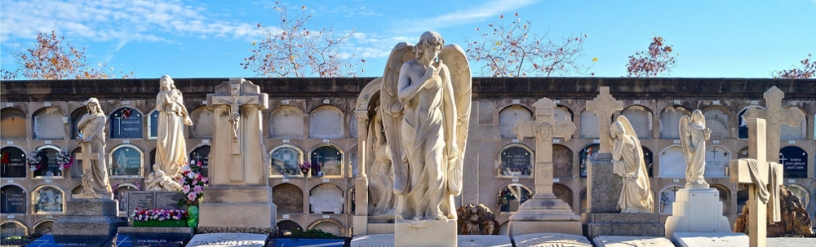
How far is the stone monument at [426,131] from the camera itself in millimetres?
6125

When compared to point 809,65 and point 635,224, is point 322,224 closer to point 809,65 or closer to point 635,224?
point 635,224

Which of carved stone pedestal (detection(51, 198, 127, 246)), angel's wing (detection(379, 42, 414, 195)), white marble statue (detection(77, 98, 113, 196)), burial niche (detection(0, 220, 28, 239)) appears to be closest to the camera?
angel's wing (detection(379, 42, 414, 195))

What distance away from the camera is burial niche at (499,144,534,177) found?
13898 millimetres

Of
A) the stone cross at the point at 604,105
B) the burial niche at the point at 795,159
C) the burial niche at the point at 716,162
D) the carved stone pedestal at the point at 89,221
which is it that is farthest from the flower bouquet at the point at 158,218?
the burial niche at the point at 795,159

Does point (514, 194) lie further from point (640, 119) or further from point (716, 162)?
point (716, 162)

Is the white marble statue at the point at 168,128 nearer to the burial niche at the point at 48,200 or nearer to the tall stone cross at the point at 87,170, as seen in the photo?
the tall stone cross at the point at 87,170

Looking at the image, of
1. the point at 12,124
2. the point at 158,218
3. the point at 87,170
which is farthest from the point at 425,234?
the point at 12,124

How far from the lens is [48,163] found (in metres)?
14.0

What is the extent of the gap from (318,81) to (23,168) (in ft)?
19.1

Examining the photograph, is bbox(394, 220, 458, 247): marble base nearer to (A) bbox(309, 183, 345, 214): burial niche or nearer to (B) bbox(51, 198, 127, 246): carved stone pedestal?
(B) bbox(51, 198, 127, 246): carved stone pedestal

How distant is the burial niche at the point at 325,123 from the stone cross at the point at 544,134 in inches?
186

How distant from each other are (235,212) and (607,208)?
461cm

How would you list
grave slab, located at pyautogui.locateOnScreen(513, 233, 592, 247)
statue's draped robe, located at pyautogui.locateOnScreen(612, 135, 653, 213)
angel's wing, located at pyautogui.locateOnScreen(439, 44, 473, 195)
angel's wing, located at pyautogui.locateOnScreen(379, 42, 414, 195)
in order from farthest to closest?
statue's draped robe, located at pyautogui.locateOnScreen(612, 135, 653, 213)
grave slab, located at pyautogui.locateOnScreen(513, 233, 592, 247)
angel's wing, located at pyautogui.locateOnScreen(439, 44, 473, 195)
angel's wing, located at pyautogui.locateOnScreen(379, 42, 414, 195)

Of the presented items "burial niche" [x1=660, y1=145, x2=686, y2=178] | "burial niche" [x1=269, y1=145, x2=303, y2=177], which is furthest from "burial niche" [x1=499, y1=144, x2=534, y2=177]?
"burial niche" [x1=269, y1=145, x2=303, y2=177]
